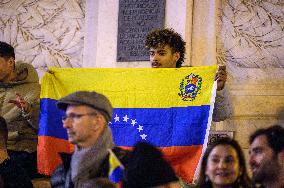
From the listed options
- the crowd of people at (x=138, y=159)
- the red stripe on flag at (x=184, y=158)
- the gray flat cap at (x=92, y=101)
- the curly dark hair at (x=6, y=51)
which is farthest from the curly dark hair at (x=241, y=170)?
the curly dark hair at (x=6, y=51)

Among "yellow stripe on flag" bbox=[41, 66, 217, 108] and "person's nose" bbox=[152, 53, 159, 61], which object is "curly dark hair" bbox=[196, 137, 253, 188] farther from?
"person's nose" bbox=[152, 53, 159, 61]

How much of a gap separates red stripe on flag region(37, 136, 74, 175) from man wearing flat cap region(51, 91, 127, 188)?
1683 mm

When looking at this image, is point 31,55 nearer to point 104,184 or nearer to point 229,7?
point 229,7

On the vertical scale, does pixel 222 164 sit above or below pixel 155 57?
below

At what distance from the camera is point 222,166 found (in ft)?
16.1

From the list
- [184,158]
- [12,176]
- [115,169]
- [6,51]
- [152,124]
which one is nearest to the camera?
[115,169]

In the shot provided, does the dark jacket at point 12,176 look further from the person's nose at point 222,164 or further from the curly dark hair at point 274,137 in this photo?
the curly dark hair at point 274,137

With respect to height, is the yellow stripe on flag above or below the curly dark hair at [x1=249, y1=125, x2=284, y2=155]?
above

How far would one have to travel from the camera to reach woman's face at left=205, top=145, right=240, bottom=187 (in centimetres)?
489

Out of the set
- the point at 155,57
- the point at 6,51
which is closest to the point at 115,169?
the point at 155,57

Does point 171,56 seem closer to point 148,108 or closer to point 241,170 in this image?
point 148,108

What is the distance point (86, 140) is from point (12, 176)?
1388 millimetres

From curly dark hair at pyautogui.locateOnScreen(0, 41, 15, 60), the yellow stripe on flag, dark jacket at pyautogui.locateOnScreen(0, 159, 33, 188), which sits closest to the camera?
dark jacket at pyautogui.locateOnScreen(0, 159, 33, 188)

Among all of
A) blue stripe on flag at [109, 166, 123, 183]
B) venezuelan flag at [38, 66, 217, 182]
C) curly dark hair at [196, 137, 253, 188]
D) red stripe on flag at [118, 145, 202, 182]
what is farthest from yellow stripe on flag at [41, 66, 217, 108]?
blue stripe on flag at [109, 166, 123, 183]
